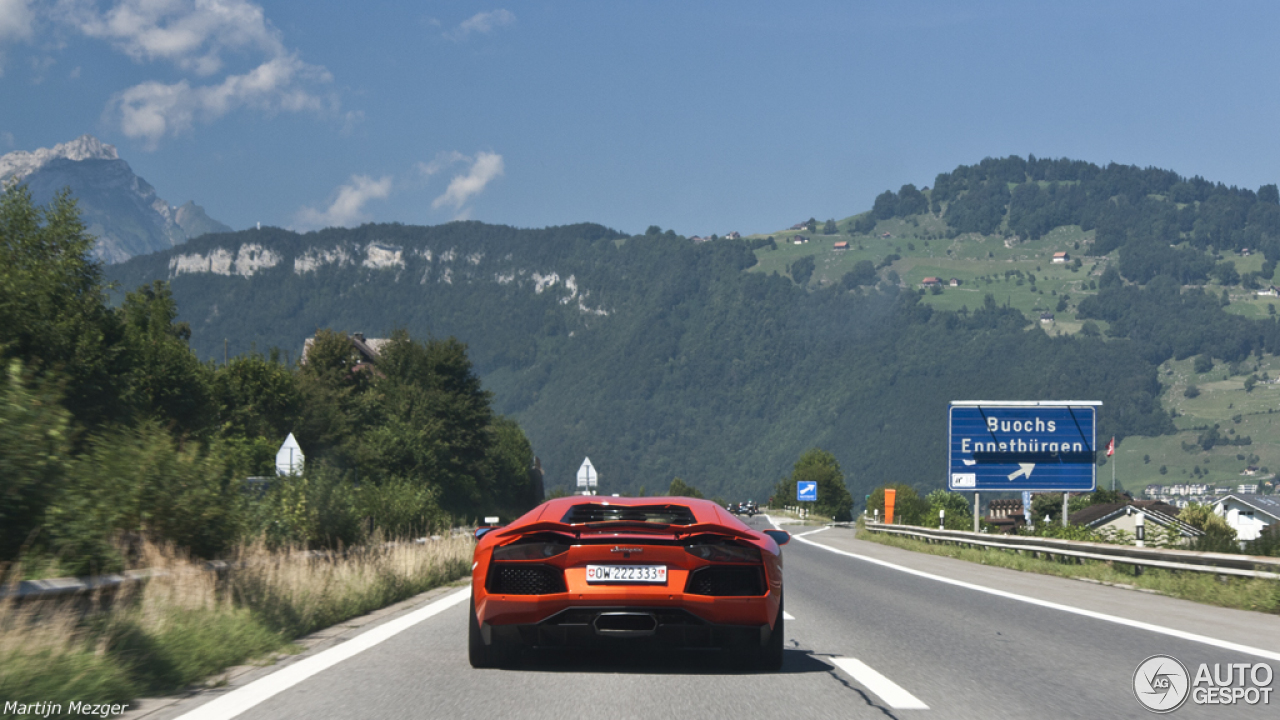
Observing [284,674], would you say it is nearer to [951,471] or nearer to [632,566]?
[632,566]

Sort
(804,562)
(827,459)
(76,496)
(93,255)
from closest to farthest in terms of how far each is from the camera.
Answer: (76,496)
(804,562)
(93,255)
(827,459)

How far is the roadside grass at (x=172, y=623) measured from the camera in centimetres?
613

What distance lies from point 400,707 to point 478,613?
1.15m

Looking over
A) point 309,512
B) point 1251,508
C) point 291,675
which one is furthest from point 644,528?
point 1251,508

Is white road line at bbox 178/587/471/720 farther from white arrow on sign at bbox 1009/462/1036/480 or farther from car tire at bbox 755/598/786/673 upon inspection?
white arrow on sign at bbox 1009/462/1036/480

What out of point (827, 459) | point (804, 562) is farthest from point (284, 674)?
point (827, 459)

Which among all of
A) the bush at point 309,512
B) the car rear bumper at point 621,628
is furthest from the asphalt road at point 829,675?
the bush at point 309,512

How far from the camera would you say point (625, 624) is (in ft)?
23.9

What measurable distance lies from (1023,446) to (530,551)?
1278 inches

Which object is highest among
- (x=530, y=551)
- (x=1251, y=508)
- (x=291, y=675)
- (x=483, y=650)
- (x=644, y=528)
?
(x=644, y=528)

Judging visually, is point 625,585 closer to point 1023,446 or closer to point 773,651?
point 773,651

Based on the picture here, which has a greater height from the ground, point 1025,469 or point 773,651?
point 1025,469

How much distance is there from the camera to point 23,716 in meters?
5.41

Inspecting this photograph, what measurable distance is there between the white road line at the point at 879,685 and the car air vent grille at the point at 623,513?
1504 mm
